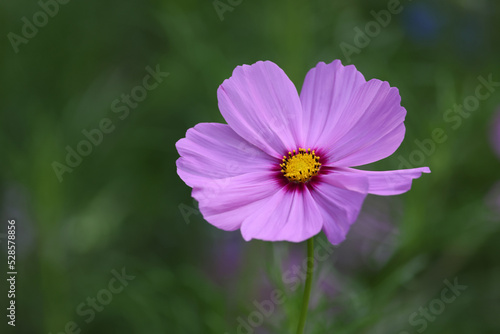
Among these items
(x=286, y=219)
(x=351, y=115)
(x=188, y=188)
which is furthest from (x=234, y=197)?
(x=188, y=188)

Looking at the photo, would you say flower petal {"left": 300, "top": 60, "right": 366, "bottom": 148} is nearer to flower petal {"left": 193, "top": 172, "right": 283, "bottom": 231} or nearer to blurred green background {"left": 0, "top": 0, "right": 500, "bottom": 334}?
flower petal {"left": 193, "top": 172, "right": 283, "bottom": 231}

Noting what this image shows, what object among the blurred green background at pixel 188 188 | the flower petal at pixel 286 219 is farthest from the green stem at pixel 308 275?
the blurred green background at pixel 188 188

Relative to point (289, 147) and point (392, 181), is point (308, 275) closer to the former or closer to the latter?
point (392, 181)

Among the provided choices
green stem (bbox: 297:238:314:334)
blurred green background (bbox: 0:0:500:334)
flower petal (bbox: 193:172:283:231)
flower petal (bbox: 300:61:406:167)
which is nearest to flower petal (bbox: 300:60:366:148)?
flower petal (bbox: 300:61:406:167)

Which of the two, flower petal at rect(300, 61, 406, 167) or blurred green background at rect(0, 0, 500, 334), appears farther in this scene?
blurred green background at rect(0, 0, 500, 334)

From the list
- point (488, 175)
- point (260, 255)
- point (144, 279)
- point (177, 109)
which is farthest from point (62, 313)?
point (488, 175)

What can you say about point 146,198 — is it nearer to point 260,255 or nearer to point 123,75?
point 260,255

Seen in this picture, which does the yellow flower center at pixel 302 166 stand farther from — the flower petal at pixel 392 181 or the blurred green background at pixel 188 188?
the blurred green background at pixel 188 188
